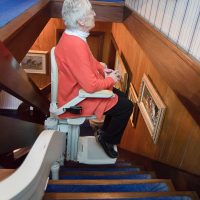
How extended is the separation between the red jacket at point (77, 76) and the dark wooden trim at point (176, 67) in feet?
1.45

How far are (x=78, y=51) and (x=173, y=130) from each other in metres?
0.89

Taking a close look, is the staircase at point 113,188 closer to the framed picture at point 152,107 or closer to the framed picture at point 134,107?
the framed picture at point 152,107

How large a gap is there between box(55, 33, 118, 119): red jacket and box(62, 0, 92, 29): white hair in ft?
0.32

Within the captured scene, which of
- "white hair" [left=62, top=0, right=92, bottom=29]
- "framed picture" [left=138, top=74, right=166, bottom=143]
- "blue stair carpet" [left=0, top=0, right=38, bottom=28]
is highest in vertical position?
"white hair" [left=62, top=0, right=92, bottom=29]

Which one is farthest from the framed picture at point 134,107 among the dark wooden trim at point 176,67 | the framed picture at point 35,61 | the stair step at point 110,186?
the framed picture at point 35,61

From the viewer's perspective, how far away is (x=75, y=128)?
2350mm

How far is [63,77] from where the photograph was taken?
2.03 metres

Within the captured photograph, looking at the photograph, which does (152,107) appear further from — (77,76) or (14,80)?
(14,80)

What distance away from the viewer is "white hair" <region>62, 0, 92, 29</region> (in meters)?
1.90

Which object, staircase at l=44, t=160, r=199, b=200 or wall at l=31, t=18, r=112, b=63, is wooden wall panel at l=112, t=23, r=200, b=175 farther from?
wall at l=31, t=18, r=112, b=63

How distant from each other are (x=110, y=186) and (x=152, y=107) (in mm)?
901

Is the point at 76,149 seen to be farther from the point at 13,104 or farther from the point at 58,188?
the point at 13,104

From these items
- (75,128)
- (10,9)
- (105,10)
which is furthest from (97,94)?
(105,10)

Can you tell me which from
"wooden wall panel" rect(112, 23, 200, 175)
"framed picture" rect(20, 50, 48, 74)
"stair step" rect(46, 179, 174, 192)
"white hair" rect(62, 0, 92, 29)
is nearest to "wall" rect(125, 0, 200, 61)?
"wooden wall panel" rect(112, 23, 200, 175)
